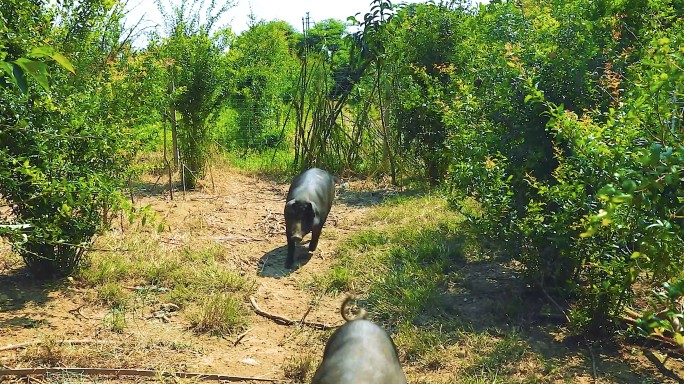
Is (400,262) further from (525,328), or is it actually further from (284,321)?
(525,328)

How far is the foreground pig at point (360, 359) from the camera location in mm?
3021

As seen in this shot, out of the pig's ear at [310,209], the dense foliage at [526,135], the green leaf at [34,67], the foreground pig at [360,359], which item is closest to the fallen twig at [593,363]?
the dense foliage at [526,135]

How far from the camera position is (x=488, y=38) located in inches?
294

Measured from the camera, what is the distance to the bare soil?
4359mm

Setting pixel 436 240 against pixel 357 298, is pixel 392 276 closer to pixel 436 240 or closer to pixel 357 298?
pixel 357 298

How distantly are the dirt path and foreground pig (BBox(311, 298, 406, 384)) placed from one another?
108 centimetres

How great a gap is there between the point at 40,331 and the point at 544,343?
3770 millimetres

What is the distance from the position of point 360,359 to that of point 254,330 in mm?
2147

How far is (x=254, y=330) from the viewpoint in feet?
16.9

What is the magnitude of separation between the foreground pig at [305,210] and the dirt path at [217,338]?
23 cm

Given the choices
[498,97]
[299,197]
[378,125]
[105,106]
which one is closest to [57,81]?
[105,106]

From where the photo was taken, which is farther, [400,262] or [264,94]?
[264,94]

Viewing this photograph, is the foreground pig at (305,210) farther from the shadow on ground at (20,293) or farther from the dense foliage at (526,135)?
the shadow on ground at (20,293)

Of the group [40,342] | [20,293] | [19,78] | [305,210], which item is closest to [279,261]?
[305,210]
